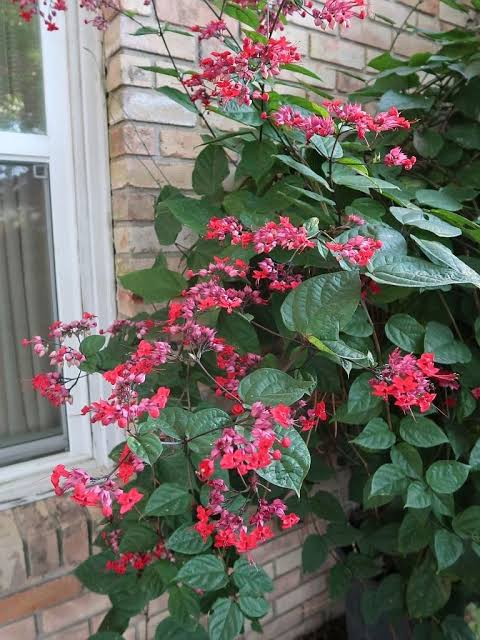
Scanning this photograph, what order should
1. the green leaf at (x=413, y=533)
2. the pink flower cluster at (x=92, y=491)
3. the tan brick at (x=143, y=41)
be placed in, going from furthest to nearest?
the tan brick at (x=143, y=41) < the green leaf at (x=413, y=533) < the pink flower cluster at (x=92, y=491)

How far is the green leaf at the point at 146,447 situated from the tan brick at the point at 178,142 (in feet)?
2.59

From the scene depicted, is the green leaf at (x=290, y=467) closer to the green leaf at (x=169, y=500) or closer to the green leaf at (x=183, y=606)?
the green leaf at (x=169, y=500)

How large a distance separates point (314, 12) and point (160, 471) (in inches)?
29.9

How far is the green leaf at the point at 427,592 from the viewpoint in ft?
3.45

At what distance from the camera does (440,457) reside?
108cm

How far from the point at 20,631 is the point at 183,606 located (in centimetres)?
56

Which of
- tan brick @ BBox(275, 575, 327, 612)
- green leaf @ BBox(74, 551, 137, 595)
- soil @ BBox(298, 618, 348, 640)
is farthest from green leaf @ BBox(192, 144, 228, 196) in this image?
soil @ BBox(298, 618, 348, 640)

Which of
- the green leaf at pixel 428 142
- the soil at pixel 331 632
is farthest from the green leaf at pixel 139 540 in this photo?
the soil at pixel 331 632

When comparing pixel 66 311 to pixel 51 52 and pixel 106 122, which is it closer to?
pixel 106 122

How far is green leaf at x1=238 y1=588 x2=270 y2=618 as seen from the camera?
0.83 m

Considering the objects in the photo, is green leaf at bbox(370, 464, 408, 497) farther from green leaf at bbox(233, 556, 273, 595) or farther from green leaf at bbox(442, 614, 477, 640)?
green leaf at bbox(442, 614, 477, 640)

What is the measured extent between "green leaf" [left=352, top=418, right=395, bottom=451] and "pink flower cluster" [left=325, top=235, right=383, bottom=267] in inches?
13.0

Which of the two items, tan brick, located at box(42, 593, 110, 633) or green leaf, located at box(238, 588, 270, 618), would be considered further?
tan brick, located at box(42, 593, 110, 633)

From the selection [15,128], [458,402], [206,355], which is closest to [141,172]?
[15,128]
